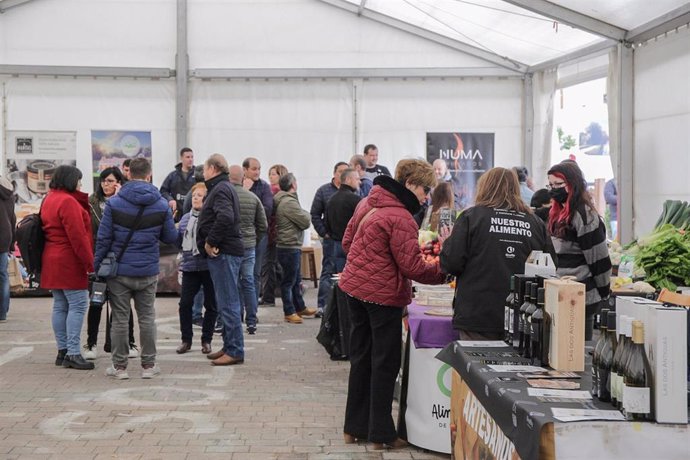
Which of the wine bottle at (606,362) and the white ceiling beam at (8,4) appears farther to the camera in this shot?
the white ceiling beam at (8,4)

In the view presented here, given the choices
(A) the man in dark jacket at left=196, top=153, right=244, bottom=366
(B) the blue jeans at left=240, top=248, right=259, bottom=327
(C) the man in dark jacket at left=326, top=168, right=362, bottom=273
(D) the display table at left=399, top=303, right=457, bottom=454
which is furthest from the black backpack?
(D) the display table at left=399, top=303, right=457, bottom=454

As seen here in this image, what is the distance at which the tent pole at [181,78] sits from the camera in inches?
536

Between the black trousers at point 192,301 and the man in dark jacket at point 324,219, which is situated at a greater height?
the man in dark jacket at point 324,219

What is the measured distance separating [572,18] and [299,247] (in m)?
3.86

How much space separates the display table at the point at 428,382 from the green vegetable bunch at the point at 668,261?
1581 mm

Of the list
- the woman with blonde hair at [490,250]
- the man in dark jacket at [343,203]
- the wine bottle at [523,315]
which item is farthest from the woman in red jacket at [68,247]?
the wine bottle at [523,315]

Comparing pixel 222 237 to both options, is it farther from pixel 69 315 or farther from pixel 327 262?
pixel 327 262

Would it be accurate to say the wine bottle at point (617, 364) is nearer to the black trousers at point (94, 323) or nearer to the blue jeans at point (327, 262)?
the black trousers at point (94, 323)

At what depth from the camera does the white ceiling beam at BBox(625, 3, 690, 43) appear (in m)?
8.06

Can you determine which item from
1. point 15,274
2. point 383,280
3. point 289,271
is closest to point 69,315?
point 289,271

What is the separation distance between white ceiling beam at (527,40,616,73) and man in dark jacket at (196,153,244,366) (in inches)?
195

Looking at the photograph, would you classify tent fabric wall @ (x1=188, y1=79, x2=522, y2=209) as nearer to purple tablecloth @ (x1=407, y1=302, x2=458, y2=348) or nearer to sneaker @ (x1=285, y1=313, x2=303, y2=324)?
sneaker @ (x1=285, y1=313, x2=303, y2=324)

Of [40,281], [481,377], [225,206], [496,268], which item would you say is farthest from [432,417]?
[40,281]

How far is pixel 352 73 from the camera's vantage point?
45.4 ft
